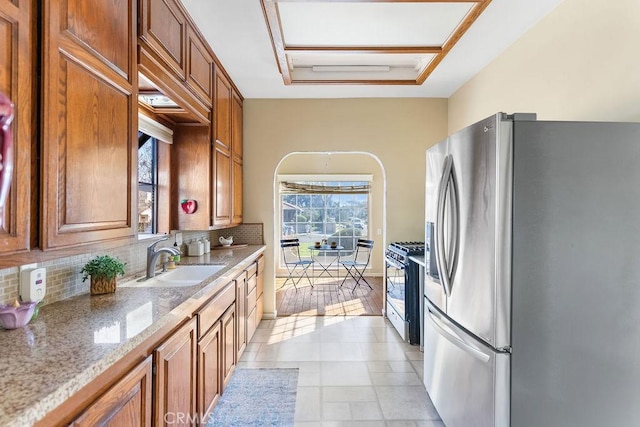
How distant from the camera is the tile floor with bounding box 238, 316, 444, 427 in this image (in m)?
2.21

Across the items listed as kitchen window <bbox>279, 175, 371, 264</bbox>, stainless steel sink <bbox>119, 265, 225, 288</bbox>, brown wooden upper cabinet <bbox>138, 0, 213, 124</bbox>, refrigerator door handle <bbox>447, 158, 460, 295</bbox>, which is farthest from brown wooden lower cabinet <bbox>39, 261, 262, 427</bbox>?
kitchen window <bbox>279, 175, 371, 264</bbox>

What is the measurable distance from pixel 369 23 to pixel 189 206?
82.1 inches

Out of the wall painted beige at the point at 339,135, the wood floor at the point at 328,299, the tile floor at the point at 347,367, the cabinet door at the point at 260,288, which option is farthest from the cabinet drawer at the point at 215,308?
the wood floor at the point at 328,299

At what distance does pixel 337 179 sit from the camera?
6.71 m

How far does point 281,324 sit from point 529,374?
112 inches

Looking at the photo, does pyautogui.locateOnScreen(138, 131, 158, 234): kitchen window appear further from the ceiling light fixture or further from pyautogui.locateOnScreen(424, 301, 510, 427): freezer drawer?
pyautogui.locateOnScreen(424, 301, 510, 427): freezer drawer

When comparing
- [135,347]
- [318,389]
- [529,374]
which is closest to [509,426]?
[529,374]

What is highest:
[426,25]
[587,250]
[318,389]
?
[426,25]

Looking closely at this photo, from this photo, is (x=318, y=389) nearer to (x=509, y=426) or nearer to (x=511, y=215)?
(x=509, y=426)

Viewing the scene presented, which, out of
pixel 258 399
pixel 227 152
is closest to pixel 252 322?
pixel 258 399

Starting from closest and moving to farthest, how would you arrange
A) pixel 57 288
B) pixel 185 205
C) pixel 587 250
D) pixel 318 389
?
1. pixel 587 250
2. pixel 57 288
3. pixel 318 389
4. pixel 185 205

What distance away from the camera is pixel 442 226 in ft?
6.24

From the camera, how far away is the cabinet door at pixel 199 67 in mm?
2270

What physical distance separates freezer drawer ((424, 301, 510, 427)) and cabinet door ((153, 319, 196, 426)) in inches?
55.7
